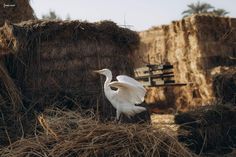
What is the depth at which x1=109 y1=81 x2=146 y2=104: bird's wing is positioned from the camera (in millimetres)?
6438

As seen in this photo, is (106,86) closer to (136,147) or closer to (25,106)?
(25,106)

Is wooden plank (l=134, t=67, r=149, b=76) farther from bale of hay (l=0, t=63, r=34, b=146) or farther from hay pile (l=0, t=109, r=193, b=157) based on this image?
hay pile (l=0, t=109, r=193, b=157)

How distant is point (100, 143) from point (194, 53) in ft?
35.2

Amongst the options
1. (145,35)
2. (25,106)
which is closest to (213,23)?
(145,35)

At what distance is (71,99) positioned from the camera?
23.8 ft

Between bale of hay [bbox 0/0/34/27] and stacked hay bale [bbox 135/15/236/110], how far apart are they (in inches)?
176

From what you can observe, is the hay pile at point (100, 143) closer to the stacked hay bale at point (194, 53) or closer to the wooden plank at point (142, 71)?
the wooden plank at point (142, 71)

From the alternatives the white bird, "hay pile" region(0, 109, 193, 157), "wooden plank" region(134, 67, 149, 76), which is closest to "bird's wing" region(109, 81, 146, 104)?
the white bird

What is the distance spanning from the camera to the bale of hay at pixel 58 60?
23.8ft

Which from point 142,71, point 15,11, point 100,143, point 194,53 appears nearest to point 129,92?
point 100,143

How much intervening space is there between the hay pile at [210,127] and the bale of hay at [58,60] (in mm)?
1364

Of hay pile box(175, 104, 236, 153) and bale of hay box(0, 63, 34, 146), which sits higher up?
bale of hay box(0, 63, 34, 146)

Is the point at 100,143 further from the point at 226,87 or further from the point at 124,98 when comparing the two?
the point at 226,87

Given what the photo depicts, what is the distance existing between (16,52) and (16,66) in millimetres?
241
